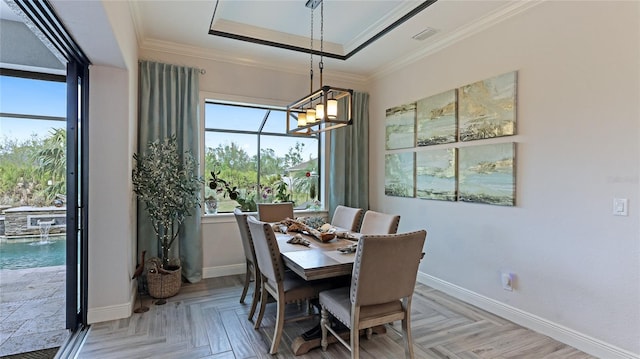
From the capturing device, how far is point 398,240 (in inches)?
78.0

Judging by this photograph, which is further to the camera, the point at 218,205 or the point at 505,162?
the point at 218,205

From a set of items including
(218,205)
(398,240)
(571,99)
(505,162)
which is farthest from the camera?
(218,205)

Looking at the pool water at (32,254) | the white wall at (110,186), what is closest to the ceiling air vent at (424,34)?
the white wall at (110,186)

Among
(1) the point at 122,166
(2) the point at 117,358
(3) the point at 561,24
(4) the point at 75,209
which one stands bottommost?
(2) the point at 117,358

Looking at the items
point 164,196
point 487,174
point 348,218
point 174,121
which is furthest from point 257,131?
point 487,174

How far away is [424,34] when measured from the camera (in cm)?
365

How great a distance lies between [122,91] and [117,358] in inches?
88.1

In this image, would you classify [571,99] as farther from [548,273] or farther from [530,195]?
[548,273]

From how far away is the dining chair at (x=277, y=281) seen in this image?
240 centimetres

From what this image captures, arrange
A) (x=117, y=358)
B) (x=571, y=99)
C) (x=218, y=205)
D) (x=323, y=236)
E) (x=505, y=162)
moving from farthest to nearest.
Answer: (x=218, y=205) < (x=505, y=162) < (x=323, y=236) < (x=571, y=99) < (x=117, y=358)

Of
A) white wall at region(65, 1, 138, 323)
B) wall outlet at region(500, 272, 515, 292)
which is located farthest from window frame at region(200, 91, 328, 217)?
wall outlet at region(500, 272, 515, 292)

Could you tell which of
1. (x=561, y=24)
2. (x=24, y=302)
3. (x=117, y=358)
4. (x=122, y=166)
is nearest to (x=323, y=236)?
(x=117, y=358)

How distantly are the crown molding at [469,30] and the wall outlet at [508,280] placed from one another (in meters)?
2.47

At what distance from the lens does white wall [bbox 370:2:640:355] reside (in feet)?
7.60
